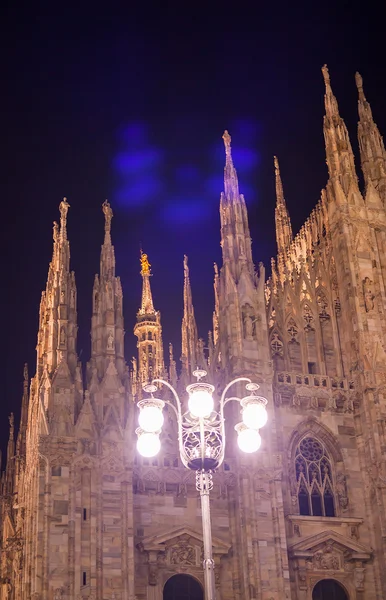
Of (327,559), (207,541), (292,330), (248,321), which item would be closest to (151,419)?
(207,541)

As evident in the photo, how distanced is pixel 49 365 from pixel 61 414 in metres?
2.13

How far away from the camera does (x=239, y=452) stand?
34938 mm

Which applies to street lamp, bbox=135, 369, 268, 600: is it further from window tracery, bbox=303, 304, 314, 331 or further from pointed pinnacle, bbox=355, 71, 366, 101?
pointed pinnacle, bbox=355, 71, 366, 101

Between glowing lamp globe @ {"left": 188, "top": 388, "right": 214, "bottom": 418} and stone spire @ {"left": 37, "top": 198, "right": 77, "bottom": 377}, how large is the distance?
15205 millimetres

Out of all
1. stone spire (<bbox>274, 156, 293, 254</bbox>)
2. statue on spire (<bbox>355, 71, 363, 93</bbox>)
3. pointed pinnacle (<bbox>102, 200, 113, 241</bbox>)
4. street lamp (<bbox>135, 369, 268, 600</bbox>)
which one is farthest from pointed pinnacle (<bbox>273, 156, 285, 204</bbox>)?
street lamp (<bbox>135, 369, 268, 600</bbox>)

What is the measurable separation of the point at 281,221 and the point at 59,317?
876 inches

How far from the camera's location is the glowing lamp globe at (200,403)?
19938 mm

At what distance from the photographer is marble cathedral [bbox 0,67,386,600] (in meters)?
32.3

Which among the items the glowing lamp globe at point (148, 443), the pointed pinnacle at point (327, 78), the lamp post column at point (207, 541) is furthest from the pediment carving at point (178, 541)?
the pointed pinnacle at point (327, 78)

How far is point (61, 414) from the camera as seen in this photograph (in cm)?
3350

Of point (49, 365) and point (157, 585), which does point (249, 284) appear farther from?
point (157, 585)

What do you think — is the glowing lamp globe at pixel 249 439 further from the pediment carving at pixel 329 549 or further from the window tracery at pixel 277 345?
the window tracery at pixel 277 345

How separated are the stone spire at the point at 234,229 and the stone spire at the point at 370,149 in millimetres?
7353

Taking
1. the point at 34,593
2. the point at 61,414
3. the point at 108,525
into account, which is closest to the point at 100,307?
the point at 61,414
